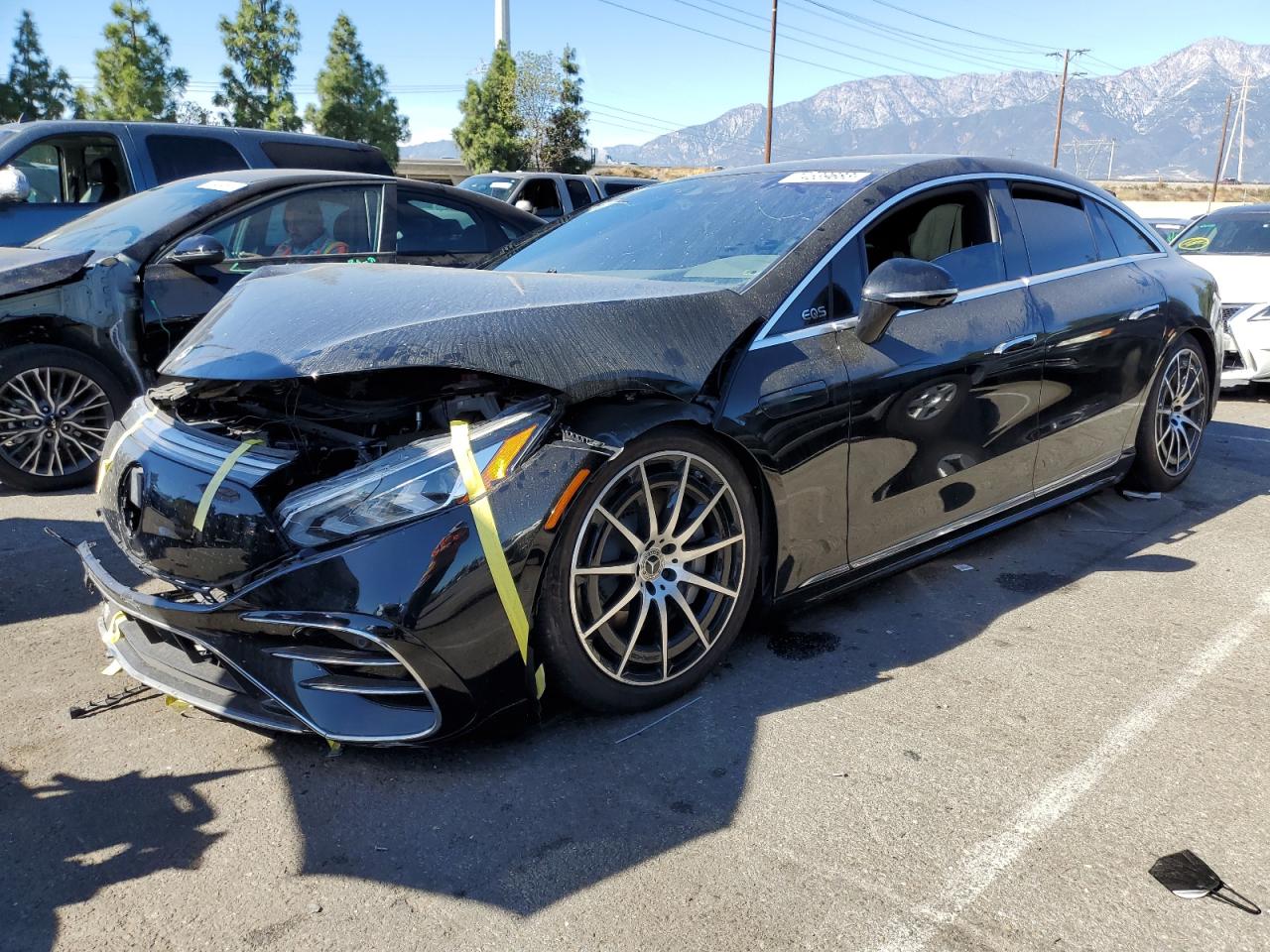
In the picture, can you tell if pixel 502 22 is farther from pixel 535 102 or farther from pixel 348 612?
pixel 348 612

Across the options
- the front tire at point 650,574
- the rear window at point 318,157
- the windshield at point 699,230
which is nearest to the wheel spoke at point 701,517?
the front tire at point 650,574

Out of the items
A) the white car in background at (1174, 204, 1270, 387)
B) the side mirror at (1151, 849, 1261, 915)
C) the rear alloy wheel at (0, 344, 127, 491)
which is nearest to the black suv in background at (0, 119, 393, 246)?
the rear alloy wheel at (0, 344, 127, 491)

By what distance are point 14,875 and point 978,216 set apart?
3.71 m

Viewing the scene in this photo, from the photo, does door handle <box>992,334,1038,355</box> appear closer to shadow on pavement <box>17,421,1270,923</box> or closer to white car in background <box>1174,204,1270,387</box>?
shadow on pavement <box>17,421,1270,923</box>

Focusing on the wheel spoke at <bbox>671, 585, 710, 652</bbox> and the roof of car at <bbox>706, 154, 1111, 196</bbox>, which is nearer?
the wheel spoke at <bbox>671, 585, 710, 652</bbox>

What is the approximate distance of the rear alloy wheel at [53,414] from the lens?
16.6ft

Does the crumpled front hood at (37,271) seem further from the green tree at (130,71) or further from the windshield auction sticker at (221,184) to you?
the green tree at (130,71)

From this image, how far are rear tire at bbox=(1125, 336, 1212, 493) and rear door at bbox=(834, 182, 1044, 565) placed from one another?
113 cm

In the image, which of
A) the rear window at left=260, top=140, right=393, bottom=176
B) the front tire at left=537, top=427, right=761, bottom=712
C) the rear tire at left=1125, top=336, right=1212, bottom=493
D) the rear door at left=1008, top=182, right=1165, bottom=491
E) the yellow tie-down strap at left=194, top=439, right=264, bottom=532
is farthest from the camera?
the rear window at left=260, top=140, right=393, bottom=176

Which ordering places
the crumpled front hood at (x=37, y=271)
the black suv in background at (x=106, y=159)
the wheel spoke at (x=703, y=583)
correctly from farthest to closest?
the black suv in background at (x=106, y=159)
the crumpled front hood at (x=37, y=271)
the wheel spoke at (x=703, y=583)

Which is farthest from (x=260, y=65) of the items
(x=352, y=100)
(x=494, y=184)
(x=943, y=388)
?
(x=943, y=388)

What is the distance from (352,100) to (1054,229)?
1755 inches

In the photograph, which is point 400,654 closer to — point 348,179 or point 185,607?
point 185,607

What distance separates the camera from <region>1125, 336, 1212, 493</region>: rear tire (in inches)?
183
